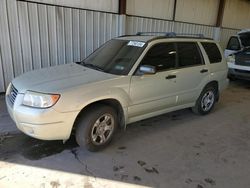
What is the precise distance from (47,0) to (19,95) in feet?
11.8

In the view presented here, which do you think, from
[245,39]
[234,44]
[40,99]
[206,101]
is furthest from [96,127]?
[245,39]

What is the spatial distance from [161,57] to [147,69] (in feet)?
1.97

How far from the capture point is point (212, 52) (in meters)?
4.82

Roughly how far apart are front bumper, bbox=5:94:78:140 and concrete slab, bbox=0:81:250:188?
0.43m

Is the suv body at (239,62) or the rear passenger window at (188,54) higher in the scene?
the rear passenger window at (188,54)

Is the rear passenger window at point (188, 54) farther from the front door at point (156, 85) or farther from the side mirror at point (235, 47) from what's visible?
the side mirror at point (235, 47)

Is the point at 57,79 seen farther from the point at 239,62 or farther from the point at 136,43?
the point at 239,62

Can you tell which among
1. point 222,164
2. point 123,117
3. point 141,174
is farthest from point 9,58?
point 222,164

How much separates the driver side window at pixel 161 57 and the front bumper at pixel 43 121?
59.3 inches

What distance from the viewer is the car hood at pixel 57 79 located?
2.98 m

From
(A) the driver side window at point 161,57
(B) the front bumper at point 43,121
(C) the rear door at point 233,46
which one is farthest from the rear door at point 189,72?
(C) the rear door at point 233,46

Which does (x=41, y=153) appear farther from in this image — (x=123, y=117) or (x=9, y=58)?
(x=9, y=58)

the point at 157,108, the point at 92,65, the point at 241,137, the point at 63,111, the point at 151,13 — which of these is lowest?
the point at 241,137

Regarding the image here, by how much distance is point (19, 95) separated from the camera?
9.79 ft
